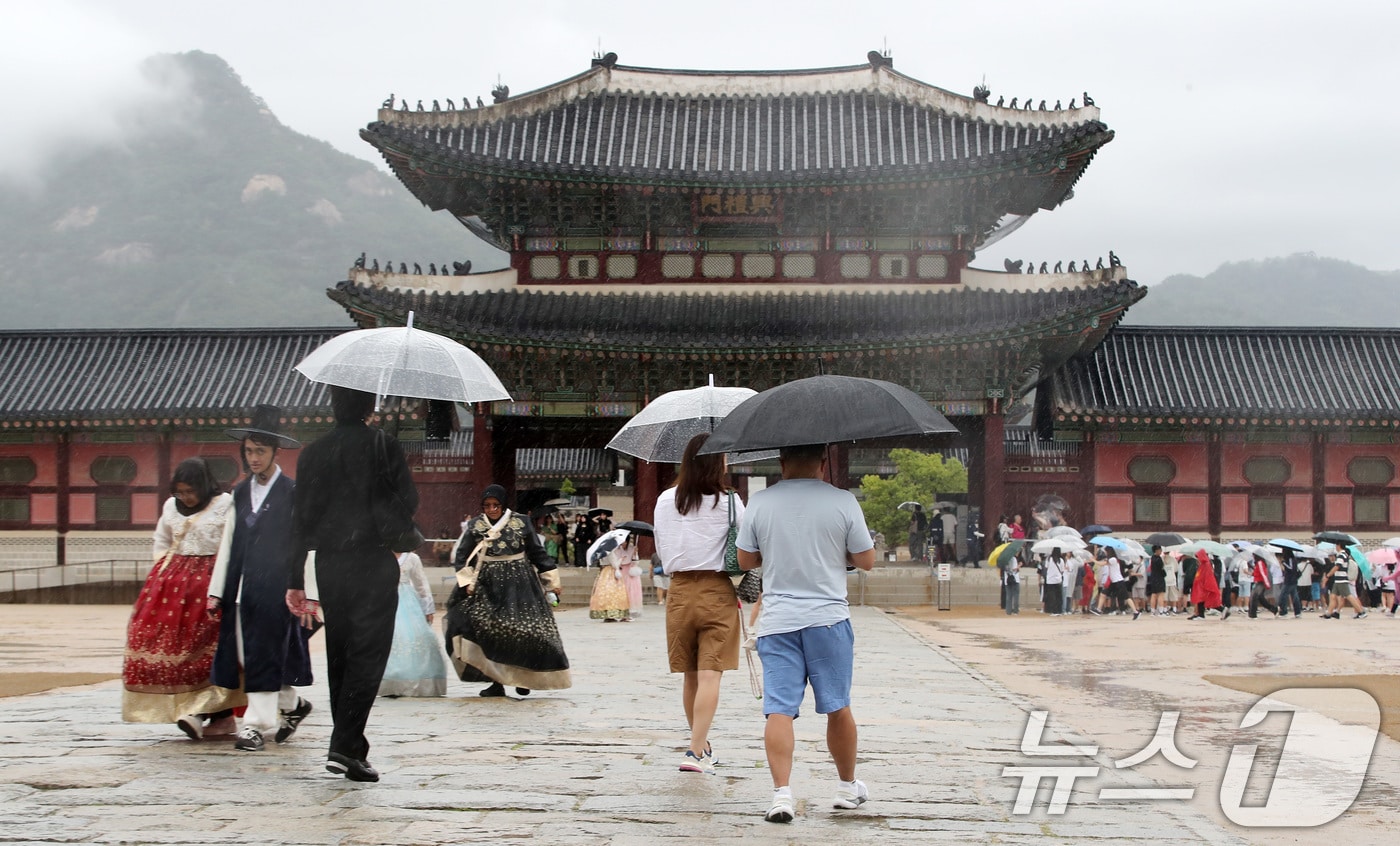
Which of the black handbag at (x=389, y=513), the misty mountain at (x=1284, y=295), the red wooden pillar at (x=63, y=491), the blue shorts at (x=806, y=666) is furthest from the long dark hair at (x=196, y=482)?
the misty mountain at (x=1284, y=295)

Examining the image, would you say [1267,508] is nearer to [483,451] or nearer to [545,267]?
[545,267]

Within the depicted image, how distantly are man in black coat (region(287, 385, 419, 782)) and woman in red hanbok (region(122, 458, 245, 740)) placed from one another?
1063 millimetres

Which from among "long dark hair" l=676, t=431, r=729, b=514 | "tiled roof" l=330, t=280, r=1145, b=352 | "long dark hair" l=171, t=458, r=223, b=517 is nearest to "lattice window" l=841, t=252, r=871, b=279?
"tiled roof" l=330, t=280, r=1145, b=352

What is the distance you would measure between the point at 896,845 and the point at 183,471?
4.72 metres

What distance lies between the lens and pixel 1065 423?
26.8 meters

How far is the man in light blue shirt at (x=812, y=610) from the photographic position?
5.96 metres

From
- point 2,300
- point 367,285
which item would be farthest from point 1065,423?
point 2,300

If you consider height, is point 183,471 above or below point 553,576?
above

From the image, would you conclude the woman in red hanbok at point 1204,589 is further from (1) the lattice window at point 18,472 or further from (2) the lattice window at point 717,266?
(1) the lattice window at point 18,472

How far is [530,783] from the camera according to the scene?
6.39m

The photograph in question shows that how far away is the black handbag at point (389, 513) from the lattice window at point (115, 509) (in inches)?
951

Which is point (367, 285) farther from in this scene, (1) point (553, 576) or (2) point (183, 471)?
(2) point (183, 471)

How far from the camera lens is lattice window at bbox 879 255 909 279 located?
26562 millimetres

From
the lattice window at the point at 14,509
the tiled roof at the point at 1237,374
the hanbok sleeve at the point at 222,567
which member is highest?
the tiled roof at the point at 1237,374
